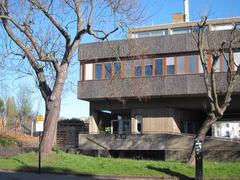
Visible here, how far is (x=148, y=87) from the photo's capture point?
125 ft

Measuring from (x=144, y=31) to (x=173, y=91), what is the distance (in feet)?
81.7

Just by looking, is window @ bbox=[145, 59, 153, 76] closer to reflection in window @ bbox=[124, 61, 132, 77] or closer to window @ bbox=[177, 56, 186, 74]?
reflection in window @ bbox=[124, 61, 132, 77]

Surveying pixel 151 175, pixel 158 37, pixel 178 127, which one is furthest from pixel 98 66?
pixel 151 175

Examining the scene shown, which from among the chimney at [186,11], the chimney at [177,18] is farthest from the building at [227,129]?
the chimney at [177,18]

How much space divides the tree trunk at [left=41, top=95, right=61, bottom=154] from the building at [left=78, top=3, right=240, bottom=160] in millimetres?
10598

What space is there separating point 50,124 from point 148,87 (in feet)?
46.7

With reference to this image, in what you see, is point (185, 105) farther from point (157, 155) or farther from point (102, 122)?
point (102, 122)

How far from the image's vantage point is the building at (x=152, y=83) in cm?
3709

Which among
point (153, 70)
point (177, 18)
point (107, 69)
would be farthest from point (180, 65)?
point (177, 18)

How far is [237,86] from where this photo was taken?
117 feet

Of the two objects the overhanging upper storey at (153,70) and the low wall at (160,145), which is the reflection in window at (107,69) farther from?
the low wall at (160,145)

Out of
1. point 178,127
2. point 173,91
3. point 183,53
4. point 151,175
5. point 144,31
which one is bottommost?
point 151,175

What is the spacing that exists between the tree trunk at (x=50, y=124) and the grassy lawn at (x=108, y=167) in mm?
627

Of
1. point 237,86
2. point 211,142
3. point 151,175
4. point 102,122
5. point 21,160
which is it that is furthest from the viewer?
point 102,122
